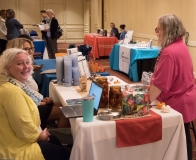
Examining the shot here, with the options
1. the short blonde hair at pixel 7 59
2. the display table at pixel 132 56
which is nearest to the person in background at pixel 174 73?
the short blonde hair at pixel 7 59

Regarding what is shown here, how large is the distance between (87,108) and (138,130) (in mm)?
337

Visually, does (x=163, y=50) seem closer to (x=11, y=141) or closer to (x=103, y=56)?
(x=11, y=141)

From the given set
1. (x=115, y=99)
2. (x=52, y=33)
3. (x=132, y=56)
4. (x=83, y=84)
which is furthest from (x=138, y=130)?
(x=52, y=33)

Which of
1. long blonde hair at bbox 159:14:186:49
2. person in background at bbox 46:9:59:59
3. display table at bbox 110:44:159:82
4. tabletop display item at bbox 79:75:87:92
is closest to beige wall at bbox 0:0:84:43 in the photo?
person in background at bbox 46:9:59:59

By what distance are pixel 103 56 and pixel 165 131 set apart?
683cm

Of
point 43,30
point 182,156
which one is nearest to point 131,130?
point 182,156

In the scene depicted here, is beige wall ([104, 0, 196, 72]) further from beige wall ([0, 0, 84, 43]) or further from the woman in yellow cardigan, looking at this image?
the woman in yellow cardigan

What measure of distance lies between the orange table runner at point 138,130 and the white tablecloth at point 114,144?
34mm

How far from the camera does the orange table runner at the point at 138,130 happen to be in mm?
1599

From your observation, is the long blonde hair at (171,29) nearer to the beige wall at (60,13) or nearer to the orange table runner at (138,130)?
the orange table runner at (138,130)

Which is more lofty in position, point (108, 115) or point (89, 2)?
point (89, 2)

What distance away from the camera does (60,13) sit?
43.3ft

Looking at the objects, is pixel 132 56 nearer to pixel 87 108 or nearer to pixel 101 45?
pixel 101 45

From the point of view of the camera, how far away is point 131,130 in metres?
1.62
